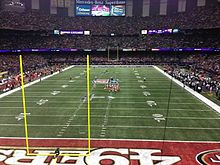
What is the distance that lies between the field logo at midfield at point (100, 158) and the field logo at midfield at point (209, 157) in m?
0.81

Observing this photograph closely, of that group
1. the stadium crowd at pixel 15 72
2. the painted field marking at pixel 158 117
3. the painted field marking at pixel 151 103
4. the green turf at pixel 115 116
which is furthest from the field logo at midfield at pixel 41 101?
the painted field marking at pixel 158 117

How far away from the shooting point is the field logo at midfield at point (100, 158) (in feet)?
32.9

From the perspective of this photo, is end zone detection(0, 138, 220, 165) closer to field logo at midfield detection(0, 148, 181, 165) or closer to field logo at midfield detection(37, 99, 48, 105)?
field logo at midfield detection(0, 148, 181, 165)

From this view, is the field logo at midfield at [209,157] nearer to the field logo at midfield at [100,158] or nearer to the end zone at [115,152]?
the end zone at [115,152]

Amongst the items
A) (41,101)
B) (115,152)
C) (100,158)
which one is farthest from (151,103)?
(100,158)

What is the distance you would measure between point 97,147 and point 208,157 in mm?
4391

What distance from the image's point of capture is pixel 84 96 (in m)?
22.3

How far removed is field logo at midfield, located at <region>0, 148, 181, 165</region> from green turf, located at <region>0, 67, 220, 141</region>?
5.86 feet

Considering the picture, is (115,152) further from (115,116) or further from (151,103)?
(151,103)

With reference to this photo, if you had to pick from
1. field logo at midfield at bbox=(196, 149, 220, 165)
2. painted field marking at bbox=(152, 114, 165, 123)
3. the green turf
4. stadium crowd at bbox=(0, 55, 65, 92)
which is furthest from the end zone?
stadium crowd at bbox=(0, 55, 65, 92)

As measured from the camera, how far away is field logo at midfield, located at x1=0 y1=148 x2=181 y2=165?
10.0 meters

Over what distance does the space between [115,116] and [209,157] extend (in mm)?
6792

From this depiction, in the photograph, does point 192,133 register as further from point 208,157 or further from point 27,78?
point 27,78

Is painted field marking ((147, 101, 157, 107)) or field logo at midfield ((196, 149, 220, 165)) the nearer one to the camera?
field logo at midfield ((196, 149, 220, 165))
